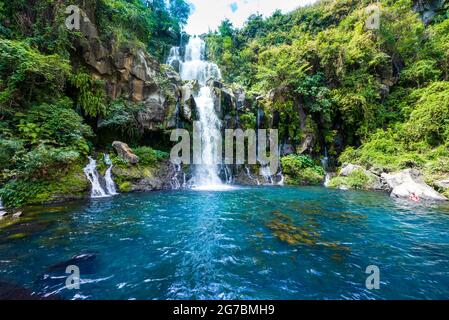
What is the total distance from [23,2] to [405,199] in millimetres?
21415

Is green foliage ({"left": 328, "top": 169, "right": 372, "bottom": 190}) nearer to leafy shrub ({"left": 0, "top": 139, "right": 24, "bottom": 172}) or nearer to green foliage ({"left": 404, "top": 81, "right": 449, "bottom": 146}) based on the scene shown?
green foliage ({"left": 404, "top": 81, "right": 449, "bottom": 146})

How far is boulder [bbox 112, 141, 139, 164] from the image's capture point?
12414 millimetres

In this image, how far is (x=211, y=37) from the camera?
3036 cm

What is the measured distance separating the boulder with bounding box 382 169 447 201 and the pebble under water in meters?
3.41

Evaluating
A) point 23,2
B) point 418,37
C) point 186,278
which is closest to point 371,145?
point 418,37

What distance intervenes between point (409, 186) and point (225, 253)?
1156cm

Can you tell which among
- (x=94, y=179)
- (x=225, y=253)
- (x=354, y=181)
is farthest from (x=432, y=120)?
(x=94, y=179)

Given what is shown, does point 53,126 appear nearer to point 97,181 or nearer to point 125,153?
point 97,181

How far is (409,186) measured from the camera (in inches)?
439

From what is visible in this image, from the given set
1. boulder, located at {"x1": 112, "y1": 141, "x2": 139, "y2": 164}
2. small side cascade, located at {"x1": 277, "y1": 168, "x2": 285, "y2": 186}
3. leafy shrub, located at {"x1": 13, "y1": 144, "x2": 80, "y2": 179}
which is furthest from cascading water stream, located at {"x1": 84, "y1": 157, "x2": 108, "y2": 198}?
small side cascade, located at {"x1": 277, "y1": 168, "x2": 285, "y2": 186}

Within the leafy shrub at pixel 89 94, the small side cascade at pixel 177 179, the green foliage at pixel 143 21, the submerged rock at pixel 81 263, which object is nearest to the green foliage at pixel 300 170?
the small side cascade at pixel 177 179

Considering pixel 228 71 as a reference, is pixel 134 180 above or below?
below

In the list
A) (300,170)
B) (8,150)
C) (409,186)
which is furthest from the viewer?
(300,170)

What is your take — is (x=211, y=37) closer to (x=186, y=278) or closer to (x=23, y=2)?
(x=23, y=2)
